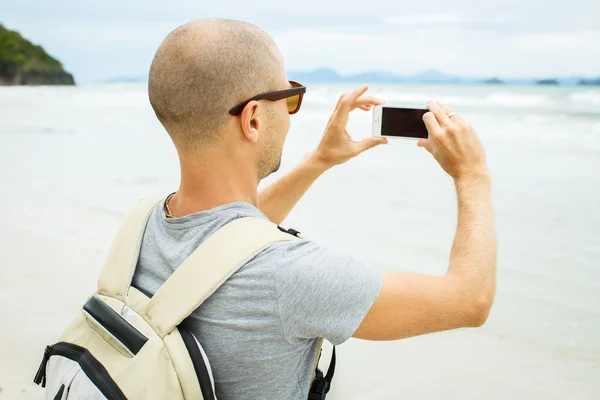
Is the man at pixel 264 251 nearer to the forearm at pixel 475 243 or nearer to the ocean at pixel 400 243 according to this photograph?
the forearm at pixel 475 243

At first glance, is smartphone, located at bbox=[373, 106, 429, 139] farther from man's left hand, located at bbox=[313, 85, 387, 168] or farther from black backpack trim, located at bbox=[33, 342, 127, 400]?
black backpack trim, located at bbox=[33, 342, 127, 400]

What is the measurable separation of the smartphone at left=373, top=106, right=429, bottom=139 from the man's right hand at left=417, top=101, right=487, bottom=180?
266 millimetres

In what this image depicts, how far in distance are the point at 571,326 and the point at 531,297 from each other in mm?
380

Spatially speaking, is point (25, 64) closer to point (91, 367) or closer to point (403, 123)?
point (403, 123)

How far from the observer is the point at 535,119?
15.4 m

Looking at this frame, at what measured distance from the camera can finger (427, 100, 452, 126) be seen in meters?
1.60

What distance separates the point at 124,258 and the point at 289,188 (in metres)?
0.82

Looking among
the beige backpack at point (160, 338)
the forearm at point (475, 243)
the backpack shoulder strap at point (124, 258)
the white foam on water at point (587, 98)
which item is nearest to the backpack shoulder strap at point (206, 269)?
the beige backpack at point (160, 338)

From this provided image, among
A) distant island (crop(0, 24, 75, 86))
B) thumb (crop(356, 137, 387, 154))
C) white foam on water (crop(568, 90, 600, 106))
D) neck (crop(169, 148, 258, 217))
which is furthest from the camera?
distant island (crop(0, 24, 75, 86))

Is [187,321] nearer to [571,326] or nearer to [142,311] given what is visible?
[142,311]

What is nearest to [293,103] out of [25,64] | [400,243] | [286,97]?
[286,97]

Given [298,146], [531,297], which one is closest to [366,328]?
[531,297]

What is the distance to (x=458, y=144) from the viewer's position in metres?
1.57

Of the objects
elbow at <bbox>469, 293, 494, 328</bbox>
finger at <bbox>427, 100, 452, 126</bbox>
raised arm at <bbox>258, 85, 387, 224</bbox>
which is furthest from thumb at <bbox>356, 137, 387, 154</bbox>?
elbow at <bbox>469, 293, 494, 328</bbox>
